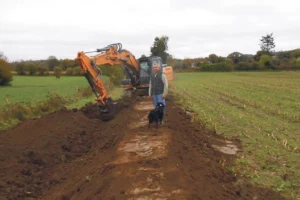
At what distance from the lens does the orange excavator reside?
43.9 feet

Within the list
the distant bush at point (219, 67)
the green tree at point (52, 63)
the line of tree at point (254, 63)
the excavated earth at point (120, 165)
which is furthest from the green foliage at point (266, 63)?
the excavated earth at point (120, 165)

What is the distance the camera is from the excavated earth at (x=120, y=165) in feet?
19.0

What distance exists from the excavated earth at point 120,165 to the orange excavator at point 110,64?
5.50 ft

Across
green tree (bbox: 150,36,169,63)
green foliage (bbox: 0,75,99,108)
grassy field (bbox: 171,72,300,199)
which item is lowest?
green foliage (bbox: 0,75,99,108)

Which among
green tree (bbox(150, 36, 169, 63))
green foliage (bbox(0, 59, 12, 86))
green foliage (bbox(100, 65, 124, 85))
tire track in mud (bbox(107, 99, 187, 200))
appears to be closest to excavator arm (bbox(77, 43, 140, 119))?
tire track in mud (bbox(107, 99, 187, 200))

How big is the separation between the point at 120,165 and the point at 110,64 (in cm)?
954

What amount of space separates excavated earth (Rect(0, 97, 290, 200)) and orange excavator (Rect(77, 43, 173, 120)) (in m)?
1.68

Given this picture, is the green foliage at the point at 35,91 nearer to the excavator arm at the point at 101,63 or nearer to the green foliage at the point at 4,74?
the green foliage at the point at 4,74

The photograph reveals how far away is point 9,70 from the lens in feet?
168

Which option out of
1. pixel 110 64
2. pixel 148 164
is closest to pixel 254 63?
pixel 110 64

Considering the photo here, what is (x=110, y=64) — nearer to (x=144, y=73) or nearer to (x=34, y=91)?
(x=144, y=73)

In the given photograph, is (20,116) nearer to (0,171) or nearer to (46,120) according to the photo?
(46,120)

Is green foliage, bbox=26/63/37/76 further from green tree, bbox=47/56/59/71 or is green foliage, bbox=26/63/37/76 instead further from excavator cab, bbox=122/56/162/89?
excavator cab, bbox=122/56/162/89

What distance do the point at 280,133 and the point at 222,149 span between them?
101 inches
